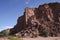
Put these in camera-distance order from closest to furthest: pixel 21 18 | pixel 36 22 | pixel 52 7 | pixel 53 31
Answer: pixel 53 31, pixel 36 22, pixel 52 7, pixel 21 18

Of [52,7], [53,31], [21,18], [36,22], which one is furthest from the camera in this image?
[21,18]

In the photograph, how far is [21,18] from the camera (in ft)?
262

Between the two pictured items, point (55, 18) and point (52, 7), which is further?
point (52, 7)

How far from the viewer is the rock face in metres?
59.9

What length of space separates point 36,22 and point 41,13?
19.9ft

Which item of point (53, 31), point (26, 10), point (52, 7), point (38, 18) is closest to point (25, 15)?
point (26, 10)

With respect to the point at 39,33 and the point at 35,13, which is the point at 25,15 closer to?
the point at 35,13

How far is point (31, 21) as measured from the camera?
68188mm

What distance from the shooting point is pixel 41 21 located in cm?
6762

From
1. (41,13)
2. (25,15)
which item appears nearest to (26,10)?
(25,15)

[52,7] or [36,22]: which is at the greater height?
[52,7]

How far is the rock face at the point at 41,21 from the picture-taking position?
59878 mm

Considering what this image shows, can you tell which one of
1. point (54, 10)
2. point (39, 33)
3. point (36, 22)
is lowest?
point (39, 33)

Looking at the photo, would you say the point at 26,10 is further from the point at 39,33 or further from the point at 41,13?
the point at 39,33
